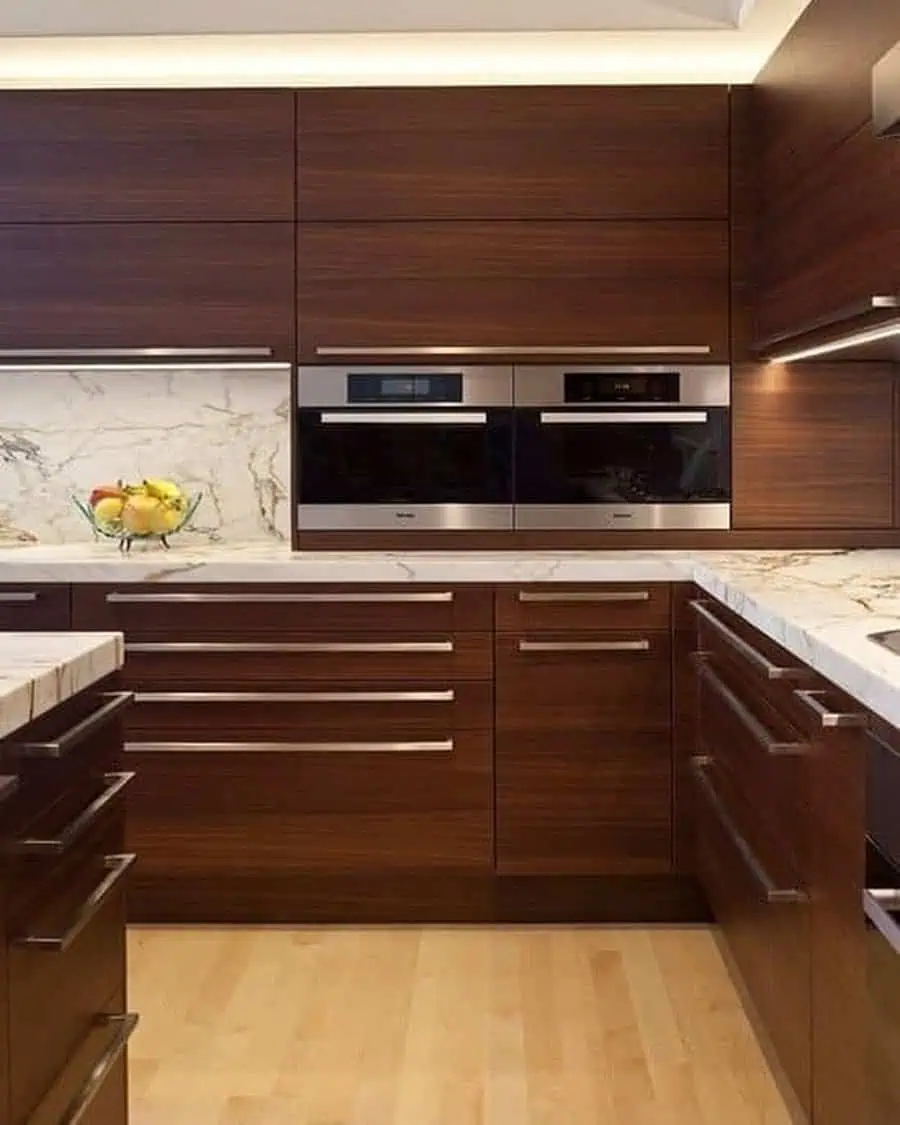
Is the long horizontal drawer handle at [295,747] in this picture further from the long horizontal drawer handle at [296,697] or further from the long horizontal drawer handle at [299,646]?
the long horizontal drawer handle at [299,646]

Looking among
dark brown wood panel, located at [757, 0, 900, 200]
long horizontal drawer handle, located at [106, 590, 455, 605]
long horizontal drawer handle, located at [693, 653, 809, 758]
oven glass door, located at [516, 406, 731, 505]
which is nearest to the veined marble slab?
long horizontal drawer handle, located at [693, 653, 809, 758]

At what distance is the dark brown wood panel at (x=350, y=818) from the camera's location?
143 inches

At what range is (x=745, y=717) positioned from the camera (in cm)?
279

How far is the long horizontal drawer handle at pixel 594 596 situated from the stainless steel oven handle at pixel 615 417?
585mm

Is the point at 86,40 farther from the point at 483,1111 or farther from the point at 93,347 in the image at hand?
the point at 483,1111

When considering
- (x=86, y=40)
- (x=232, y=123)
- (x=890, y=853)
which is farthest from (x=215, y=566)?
(x=890, y=853)

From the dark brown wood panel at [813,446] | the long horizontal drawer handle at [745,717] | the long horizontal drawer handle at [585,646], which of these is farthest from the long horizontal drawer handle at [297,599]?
the dark brown wood panel at [813,446]

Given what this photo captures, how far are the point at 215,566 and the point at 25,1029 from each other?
2.06 meters

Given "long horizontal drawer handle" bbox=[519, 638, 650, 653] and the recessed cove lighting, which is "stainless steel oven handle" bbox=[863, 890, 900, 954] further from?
"long horizontal drawer handle" bbox=[519, 638, 650, 653]

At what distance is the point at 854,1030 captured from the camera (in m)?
1.98

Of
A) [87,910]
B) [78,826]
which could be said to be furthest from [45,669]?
[87,910]

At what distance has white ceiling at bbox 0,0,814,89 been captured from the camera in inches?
148

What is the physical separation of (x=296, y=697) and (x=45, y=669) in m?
1.96

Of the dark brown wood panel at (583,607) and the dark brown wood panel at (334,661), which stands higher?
the dark brown wood panel at (583,607)
